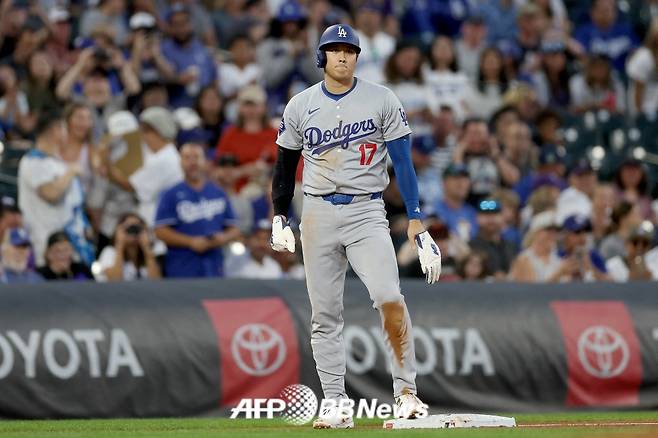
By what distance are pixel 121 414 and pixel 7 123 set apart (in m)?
5.17

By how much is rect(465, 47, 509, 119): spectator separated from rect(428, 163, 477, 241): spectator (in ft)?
11.7

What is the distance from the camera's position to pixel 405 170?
9148mm

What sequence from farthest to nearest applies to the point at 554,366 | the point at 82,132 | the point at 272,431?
the point at 82,132 → the point at 554,366 → the point at 272,431

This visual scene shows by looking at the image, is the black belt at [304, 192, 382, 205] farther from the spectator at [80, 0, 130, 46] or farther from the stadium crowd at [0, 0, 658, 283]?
the spectator at [80, 0, 130, 46]

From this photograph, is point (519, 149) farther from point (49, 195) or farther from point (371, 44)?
point (49, 195)

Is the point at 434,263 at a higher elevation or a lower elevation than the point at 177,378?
higher

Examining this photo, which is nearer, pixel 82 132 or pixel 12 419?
pixel 12 419

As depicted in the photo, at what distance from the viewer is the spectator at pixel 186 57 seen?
56.4ft

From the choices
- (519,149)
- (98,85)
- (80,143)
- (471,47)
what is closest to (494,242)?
(519,149)

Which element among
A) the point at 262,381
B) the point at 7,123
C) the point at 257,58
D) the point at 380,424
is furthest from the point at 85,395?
the point at 257,58

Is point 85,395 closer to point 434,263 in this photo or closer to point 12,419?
point 12,419

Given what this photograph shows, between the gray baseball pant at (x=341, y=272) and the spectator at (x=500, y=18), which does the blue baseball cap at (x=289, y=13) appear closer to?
the spectator at (x=500, y=18)

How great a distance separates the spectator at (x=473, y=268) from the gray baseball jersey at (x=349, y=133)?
475 centimetres

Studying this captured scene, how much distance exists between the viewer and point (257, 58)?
59.6 feet
